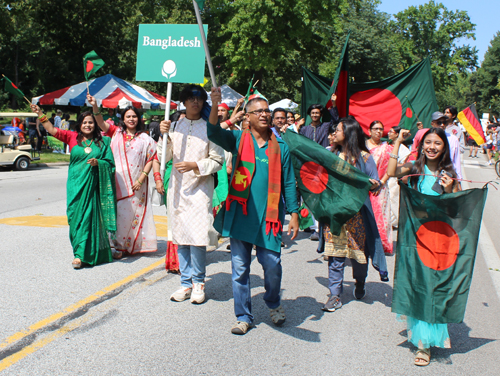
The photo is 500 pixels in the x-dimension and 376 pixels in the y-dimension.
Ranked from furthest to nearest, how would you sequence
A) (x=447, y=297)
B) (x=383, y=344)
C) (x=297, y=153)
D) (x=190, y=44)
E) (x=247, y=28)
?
(x=247, y=28), (x=190, y=44), (x=297, y=153), (x=383, y=344), (x=447, y=297)

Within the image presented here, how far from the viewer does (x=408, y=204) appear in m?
3.81

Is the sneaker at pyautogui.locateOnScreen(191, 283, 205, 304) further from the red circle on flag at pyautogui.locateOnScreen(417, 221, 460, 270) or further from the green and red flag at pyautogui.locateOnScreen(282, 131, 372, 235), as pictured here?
the red circle on flag at pyautogui.locateOnScreen(417, 221, 460, 270)

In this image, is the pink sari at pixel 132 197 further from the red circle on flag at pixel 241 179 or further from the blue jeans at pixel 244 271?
the blue jeans at pixel 244 271

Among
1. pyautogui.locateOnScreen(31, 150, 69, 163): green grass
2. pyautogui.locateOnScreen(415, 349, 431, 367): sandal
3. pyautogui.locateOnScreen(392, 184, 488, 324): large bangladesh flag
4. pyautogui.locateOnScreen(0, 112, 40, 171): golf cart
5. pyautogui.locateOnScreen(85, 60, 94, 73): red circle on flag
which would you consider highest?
pyautogui.locateOnScreen(85, 60, 94, 73): red circle on flag

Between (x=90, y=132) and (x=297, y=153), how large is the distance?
8.29 feet

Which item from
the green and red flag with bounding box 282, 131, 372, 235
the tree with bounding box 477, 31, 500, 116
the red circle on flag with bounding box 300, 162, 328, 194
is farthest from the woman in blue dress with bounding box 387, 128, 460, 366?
the tree with bounding box 477, 31, 500, 116

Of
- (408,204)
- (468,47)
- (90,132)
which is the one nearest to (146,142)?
(90,132)

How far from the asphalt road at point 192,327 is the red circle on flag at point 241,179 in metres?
1.11

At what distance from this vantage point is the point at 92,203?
563cm

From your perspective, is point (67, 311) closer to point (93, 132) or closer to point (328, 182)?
point (93, 132)

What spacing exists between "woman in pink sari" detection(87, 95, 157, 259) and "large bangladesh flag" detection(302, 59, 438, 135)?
4108mm

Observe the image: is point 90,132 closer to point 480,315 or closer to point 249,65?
point 480,315

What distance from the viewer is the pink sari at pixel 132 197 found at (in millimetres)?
5965

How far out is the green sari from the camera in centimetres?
554
